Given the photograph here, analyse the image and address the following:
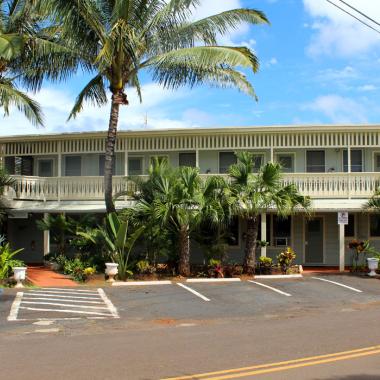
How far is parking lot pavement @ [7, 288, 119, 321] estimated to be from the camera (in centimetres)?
1260

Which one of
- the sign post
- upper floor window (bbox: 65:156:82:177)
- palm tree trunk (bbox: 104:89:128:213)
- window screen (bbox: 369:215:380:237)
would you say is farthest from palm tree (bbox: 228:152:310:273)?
upper floor window (bbox: 65:156:82:177)

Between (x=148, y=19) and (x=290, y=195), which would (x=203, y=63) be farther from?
(x=290, y=195)

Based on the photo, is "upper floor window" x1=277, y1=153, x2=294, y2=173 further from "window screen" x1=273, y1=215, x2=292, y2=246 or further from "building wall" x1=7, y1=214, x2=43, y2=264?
"building wall" x1=7, y1=214, x2=43, y2=264

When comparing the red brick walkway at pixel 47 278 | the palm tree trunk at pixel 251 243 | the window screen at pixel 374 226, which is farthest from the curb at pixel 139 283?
the window screen at pixel 374 226

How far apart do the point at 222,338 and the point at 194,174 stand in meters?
9.54

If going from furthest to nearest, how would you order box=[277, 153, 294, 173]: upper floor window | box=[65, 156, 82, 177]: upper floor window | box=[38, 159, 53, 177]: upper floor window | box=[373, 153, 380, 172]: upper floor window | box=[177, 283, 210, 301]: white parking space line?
box=[38, 159, 53, 177]: upper floor window < box=[65, 156, 82, 177]: upper floor window < box=[277, 153, 294, 173]: upper floor window < box=[373, 153, 380, 172]: upper floor window < box=[177, 283, 210, 301]: white parking space line

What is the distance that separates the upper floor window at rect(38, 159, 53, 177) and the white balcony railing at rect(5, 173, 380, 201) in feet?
6.22

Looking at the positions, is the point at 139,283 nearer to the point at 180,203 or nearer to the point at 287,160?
the point at 180,203

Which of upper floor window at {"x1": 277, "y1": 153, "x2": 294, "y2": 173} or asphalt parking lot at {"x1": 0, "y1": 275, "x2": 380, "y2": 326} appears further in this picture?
upper floor window at {"x1": 277, "y1": 153, "x2": 294, "y2": 173}

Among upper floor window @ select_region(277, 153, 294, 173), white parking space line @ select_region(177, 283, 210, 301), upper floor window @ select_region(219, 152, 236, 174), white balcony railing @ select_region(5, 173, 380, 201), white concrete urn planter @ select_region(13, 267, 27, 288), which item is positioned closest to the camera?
white parking space line @ select_region(177, 283, 210, 301)

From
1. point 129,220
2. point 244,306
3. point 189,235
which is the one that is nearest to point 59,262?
point 129,220

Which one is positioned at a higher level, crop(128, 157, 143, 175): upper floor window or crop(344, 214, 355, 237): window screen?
crop(128, 157, 143, 175): upper floor window

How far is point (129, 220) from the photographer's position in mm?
19156

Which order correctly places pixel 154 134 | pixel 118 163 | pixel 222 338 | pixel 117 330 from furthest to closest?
pixel 118 163, pixel 154 134, pixel 117 330, pixel 222 338
